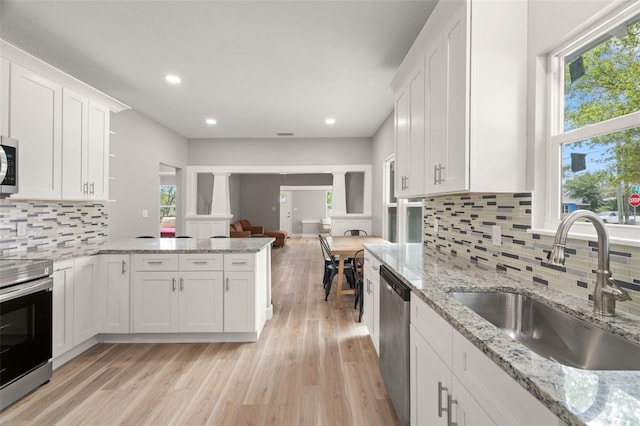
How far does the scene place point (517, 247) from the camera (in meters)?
1.61

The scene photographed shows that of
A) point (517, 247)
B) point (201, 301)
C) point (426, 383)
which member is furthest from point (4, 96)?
point (517, 247)

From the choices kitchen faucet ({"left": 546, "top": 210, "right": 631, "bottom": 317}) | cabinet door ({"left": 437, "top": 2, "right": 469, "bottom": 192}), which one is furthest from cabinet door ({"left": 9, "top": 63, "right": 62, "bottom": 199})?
kitchen faucet ({"left": 546, "top": 210, "right": 631, "bottom": 317})

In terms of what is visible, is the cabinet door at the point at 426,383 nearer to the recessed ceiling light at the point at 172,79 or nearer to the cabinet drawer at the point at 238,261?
the cabinet drawer at the point at 238,261

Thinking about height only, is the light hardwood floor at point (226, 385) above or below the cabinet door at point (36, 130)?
below

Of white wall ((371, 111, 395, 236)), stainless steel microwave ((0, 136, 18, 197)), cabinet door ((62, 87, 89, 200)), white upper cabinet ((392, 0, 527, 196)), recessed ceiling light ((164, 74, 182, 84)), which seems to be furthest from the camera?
white wall ((371, 111, 395, 236))

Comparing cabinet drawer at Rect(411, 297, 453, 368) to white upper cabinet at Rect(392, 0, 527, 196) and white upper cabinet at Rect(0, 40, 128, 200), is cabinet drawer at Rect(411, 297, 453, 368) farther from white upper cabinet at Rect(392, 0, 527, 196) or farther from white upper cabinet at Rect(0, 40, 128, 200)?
white upper cabinet at Rect(0, 40, 128, 200)

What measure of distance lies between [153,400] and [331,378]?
1.21m

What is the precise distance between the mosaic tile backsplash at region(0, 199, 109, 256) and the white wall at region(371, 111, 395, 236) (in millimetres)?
3841

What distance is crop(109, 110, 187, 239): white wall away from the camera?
12.6ft

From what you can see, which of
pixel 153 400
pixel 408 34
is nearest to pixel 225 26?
pixel 408 34

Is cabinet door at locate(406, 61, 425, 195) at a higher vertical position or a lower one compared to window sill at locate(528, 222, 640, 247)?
higher

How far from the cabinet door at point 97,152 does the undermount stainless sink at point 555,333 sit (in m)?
3.29

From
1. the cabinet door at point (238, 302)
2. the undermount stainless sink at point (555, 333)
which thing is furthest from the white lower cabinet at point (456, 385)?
the cabinet door at point (238, 302)

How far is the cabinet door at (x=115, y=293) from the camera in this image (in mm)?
2758
